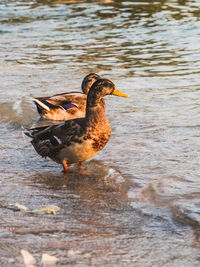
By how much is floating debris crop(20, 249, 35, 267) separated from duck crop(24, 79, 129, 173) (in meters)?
2.31

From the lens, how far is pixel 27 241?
15.3 feet

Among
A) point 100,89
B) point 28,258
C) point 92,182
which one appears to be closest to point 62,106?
point 100,89

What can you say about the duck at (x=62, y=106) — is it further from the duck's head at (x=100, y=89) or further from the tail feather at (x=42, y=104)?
the duck's head at (x=100, y=89)

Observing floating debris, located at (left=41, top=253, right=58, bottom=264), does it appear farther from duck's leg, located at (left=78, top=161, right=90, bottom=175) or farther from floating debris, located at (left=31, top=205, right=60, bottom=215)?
duck's leg, located at (left=78, top=161, right=90, bottom=175)

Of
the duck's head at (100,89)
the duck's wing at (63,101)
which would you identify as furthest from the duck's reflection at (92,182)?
the duck's wing at (63,101)

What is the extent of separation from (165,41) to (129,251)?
12.4 metres

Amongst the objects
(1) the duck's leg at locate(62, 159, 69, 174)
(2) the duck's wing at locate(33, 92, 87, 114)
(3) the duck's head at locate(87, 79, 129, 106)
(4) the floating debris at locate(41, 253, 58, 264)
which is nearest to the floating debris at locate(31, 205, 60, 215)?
(4) the floating debris at locate(41, 253, 58, 264)

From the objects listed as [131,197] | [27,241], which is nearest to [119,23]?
[131,197]

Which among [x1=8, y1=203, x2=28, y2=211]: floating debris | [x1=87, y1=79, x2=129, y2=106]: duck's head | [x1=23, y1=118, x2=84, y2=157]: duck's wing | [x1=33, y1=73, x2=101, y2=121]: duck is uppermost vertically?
[x1=87, y1=79, x2=129, y2=106]: duck's head

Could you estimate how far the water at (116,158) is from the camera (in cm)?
468

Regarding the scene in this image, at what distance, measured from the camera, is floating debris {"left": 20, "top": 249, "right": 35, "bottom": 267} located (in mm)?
4246

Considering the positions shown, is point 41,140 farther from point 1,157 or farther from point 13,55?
point 13,55

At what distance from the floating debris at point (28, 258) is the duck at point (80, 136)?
2310 millimetres

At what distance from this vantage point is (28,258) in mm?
4336
